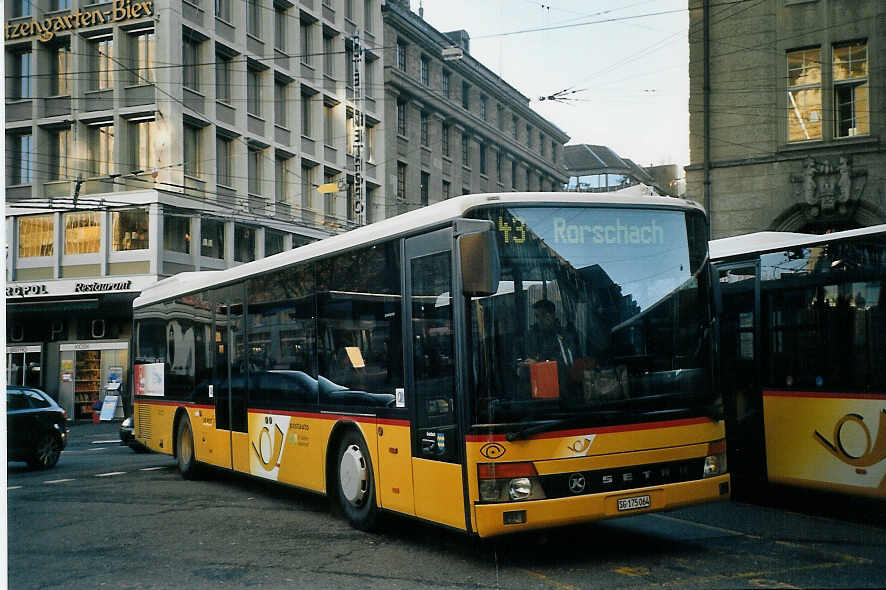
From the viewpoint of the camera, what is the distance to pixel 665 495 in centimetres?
795

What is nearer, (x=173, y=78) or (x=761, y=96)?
(x=761, y=96)

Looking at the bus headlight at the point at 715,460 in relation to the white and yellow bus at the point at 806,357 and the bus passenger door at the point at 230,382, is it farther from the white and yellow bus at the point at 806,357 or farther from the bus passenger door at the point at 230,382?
the bus passenger door at the point at 230,382

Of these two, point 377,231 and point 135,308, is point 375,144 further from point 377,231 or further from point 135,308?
point 377,231

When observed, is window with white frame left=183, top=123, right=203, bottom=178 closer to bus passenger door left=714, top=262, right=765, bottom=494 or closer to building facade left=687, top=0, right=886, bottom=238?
Answer: building facade left=687, top=0, right=886, bottom=238

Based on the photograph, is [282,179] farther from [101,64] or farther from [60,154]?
[60,154]

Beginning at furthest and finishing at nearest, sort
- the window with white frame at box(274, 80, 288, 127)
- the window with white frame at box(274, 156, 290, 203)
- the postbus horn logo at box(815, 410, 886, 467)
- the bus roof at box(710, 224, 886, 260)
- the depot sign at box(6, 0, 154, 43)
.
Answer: the window with white frame at box(274, 80, 288, 127) < the window with white frame at box(274, 156, 290, 203) < the depot sign at box(6, 0, 154, 43) < the bus roof at box(710, 224, 886, 260) < the postbus horn logo at box(815, 410, 886, 467)

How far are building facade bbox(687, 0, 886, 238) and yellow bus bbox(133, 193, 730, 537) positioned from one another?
1605 cm

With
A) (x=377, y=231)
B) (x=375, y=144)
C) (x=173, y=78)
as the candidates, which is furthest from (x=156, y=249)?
(x=377, y=231)

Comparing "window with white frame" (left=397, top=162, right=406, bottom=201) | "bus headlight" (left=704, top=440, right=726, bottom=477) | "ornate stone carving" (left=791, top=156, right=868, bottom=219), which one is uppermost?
"window with white frame" (left=397, top=162, right=406, bottom=201)

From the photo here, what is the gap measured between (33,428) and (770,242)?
41.6 ft

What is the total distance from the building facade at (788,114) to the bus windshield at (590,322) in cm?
1621

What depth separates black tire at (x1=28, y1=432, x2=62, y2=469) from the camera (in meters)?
17.3

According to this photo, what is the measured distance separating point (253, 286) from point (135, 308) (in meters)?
6.08

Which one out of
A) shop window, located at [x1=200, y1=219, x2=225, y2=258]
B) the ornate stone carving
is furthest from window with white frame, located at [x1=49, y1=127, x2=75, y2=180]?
the ornate stone carving
